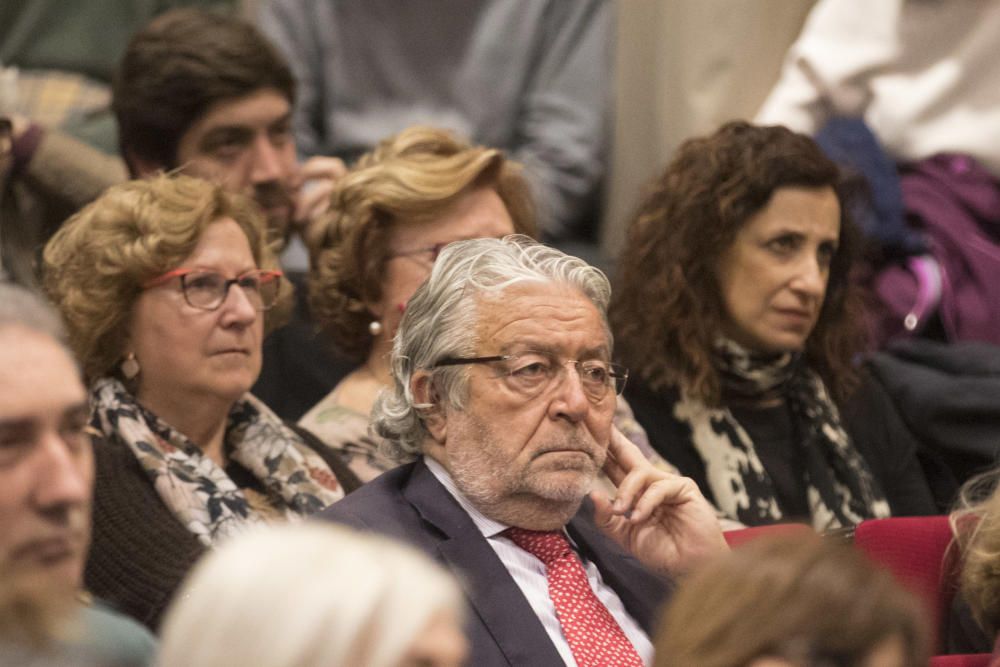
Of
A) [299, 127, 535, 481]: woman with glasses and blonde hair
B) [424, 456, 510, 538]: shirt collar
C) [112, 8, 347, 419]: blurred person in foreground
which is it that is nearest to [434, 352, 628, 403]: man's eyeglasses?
[424, 456, 510, 538]: shirt collar

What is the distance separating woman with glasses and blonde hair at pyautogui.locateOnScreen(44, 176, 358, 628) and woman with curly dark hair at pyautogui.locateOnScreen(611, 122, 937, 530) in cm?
82

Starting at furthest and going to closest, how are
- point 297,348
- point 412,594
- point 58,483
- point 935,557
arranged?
1. point 297,348
2. point 935,557
3. point 58,483
4. point 412,594

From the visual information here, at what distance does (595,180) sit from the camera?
455 cm

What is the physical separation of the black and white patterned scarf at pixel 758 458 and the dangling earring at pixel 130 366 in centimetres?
116

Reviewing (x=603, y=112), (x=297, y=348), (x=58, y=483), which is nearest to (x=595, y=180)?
(x=603, y=112)

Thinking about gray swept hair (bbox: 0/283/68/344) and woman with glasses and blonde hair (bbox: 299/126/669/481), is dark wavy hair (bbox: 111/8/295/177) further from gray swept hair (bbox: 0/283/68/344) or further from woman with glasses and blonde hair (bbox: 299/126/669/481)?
gray swept hair (bbox: 0/283/68/344)

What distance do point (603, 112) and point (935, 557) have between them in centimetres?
211

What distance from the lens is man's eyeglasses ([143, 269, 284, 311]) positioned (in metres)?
2.86

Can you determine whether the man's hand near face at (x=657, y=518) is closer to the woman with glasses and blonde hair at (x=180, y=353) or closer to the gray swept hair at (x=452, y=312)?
the gray swept hair at (x=452, y=312)

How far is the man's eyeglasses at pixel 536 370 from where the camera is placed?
2469 mm

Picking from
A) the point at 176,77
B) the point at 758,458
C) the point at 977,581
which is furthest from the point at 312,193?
the point at 977,581

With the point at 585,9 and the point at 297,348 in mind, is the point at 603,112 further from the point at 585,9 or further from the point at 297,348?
the point at 297,348

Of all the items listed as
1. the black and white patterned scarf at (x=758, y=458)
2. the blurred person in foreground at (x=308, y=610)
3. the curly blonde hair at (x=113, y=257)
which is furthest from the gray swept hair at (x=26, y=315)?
the black and white patterned scarf at (x=758, y=458)

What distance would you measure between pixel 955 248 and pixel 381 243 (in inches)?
60.0
